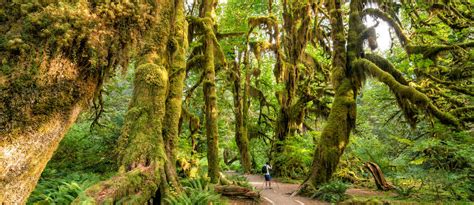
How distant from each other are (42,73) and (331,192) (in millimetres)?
11487

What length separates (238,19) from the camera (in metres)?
21.1

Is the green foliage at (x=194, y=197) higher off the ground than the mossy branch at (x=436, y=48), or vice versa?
the mossy branch at (x=436, y=48)

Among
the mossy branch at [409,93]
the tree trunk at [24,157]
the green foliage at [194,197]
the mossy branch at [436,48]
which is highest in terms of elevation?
the mossy branch at [436,48]

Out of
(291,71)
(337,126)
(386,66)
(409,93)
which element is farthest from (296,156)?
(409,93)

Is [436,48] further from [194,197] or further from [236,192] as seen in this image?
[194,197]

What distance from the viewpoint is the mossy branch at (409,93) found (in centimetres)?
1076

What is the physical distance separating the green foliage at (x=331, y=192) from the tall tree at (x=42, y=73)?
10.5 m

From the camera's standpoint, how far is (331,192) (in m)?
12.3

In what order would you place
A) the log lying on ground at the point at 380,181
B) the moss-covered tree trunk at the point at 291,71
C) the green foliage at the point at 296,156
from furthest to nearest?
the green foliage at the point at 296,156, the moss-covered tree trunk at the point at 291,71, the log lying on ground at the point at 380,181

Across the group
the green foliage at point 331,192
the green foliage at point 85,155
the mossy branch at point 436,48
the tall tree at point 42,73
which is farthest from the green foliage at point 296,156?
the tall tree at point 42,73

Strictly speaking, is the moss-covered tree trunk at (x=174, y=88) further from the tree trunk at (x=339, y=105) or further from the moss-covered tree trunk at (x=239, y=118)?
the moss-covered tree trunk at (x=239, y=118)

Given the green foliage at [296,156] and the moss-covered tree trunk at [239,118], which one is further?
the moss-covered tree trunk at [239,118]

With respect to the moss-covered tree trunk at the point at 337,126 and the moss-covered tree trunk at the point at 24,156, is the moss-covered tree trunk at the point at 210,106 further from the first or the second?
the moss-covered tree trunk at the point at 24,156

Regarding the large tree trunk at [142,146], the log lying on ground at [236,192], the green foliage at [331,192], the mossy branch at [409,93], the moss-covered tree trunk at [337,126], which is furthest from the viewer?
the moss-covered tree trunk at [337,126]
